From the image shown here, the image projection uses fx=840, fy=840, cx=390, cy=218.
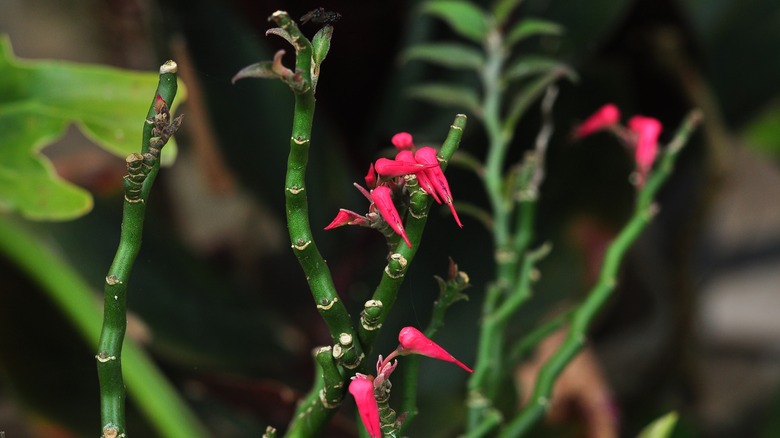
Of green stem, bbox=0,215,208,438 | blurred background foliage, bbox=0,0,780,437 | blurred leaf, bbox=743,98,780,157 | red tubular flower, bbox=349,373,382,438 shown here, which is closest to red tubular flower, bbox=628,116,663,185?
blurred background foliage, bbox=0,0,780,437

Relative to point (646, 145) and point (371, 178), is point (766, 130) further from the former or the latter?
point (371, 178)

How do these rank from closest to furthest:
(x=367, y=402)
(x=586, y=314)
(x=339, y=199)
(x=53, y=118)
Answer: (x=367, y=402) → (x=586, y=314) → (x=53, y=118) → (x=339, y=199)

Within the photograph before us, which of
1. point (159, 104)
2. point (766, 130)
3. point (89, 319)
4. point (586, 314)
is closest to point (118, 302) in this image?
point (159, 104)

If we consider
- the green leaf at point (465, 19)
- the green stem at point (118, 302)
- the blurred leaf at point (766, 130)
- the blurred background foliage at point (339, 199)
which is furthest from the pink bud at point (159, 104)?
the blurred leaf at point (766, 130)

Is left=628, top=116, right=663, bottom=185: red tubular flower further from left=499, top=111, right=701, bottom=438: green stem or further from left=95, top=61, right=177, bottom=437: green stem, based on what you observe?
left=95, top=61, right=177, bottom=437: green stem

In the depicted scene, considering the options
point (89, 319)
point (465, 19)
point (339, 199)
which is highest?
point (465, 19)

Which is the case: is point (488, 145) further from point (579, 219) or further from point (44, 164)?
point (44, 164)
